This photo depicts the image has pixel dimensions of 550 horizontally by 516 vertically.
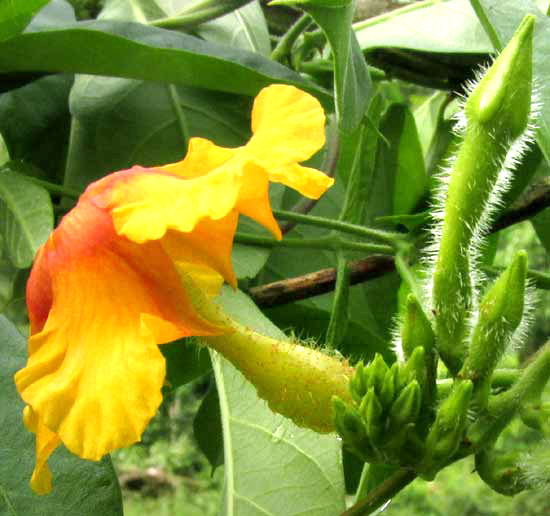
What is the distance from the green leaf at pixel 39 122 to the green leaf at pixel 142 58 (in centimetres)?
8

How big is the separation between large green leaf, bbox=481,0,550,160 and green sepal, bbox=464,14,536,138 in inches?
3.8

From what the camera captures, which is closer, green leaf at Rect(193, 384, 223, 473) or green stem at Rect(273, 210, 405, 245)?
green stem at Rect(273, 210, 405, 245)

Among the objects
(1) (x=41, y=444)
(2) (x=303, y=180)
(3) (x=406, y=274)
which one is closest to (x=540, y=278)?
(3) (x=406, y=274)

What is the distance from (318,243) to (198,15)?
26 cm

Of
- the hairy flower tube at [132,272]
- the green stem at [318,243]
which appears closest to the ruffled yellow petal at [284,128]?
the hairy flower tube at [132,272]

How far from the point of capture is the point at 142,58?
75 cm

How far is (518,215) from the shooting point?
845 mm

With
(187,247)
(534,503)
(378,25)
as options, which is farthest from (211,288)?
(534,503)

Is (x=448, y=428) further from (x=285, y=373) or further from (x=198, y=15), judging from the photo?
(x=198, y=15)

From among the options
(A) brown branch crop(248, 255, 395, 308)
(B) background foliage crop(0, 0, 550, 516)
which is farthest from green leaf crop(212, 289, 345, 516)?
(A) brown branch crop(248, 255, 395, 308)

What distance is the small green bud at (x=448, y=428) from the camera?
523 millimetres

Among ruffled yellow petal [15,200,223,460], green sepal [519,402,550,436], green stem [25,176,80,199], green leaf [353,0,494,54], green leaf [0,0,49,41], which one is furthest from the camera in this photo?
green leaf [353,0,494,54]

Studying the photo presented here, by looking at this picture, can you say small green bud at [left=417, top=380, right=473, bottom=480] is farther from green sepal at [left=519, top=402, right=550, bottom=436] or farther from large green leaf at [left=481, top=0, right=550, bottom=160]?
large green leaf at [left=481, top=0, right=550, bottom=160]

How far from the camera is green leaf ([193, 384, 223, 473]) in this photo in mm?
939
